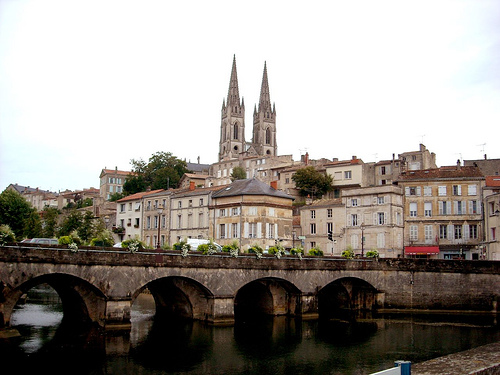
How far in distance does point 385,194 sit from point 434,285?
1601 cm

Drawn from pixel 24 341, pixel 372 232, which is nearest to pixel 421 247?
pixel 372 232

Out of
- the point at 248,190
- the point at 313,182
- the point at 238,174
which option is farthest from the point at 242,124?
the point at 248,190

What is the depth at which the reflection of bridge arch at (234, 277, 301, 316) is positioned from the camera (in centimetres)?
3888

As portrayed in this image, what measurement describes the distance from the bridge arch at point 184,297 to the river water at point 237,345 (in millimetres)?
1116

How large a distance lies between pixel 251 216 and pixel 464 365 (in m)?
39.3

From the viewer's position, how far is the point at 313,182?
76750 mm

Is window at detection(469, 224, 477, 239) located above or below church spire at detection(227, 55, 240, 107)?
below

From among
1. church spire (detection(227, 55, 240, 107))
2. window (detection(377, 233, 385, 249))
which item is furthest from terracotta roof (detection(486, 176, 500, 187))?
church spire (detection(227, 55, 240, 107))

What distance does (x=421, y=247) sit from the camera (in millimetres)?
57562

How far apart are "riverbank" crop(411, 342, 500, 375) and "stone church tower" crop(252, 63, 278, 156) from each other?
13805 centimetres

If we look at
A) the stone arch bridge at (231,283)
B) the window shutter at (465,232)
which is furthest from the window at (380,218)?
the stone arch bridge at (231,283)

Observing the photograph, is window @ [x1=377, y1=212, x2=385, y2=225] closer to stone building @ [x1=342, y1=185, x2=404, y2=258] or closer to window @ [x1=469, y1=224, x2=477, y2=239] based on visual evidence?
stone building @ [x1=342, y1=185, x2=404, y2=258]

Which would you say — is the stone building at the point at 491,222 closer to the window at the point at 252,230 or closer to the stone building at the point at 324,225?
the stone building at the point at 324,225

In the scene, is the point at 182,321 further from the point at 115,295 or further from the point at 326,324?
the point at 326,324
